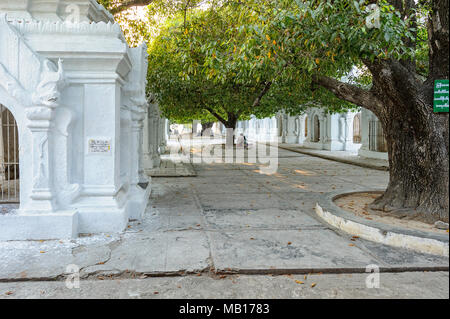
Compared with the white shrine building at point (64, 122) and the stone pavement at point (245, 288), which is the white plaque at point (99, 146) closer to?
the white shrine building at point (64, 122)

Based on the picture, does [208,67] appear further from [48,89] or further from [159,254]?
[159,254]

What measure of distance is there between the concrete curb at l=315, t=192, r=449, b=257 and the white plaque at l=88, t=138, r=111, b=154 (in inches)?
148

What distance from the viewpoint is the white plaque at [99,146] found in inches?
216

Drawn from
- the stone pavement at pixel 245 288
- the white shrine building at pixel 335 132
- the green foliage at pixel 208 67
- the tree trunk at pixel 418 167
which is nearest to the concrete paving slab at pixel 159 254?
the stone pavement at pixel 245 288

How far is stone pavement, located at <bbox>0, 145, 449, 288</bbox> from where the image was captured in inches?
161

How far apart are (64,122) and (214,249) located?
2.87 metres

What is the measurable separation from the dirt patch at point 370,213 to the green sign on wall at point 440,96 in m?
1.77

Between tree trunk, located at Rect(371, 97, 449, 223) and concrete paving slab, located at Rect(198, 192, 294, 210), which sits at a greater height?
tree trunk, located at Rect(371, 97, 449, 223)

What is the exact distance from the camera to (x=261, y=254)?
456 cm

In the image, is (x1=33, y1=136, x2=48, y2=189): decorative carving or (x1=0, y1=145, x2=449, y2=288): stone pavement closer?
(x1=0, y1=145, x2=449, y2=288): stone pavement

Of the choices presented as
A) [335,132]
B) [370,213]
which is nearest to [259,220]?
[370,213]

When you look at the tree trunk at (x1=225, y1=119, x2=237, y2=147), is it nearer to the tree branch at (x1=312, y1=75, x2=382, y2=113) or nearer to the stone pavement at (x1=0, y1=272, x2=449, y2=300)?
the tree branch at (x1=312, y1=75, x2=382, y2=113)

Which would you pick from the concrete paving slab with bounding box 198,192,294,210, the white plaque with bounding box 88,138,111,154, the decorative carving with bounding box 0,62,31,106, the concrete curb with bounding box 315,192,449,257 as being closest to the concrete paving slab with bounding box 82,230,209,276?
the white plaque with bounding box 88,138,111,154
